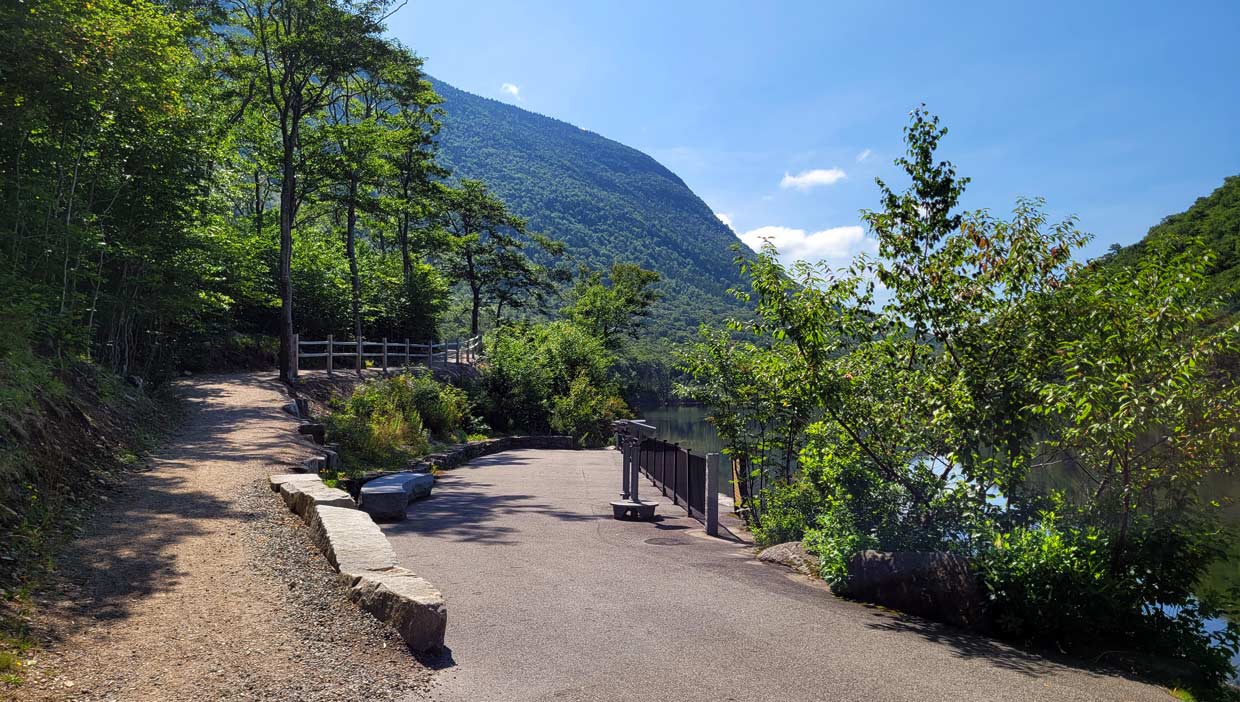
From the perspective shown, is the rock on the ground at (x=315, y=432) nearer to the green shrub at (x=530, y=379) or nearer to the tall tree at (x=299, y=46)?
the tall tree at (x=299, y=46)

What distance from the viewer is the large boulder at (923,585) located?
6836 mm

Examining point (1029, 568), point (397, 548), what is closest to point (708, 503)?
point (397, 548)

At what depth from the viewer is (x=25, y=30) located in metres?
8.35

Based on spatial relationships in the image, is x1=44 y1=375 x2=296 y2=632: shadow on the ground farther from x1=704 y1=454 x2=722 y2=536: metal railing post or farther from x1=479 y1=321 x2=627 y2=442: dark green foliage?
x1=479 y1=321 x2=627 y2=442: dark green foliage

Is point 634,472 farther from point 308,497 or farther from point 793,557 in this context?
point 308,497

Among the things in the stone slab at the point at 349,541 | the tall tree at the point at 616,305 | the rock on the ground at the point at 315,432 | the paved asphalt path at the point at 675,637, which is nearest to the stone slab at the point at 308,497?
the stone slab at the point at 349,541

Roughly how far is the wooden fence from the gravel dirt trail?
16838mm

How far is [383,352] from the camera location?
90.3 feet

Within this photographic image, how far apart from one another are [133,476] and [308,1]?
57.4ft

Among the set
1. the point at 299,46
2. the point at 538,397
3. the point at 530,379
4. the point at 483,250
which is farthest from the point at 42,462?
the point at 483,250

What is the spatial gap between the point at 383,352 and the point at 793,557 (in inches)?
838

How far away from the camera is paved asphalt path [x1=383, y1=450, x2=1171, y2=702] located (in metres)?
4.98

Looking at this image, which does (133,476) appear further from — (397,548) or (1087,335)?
(1087,335)

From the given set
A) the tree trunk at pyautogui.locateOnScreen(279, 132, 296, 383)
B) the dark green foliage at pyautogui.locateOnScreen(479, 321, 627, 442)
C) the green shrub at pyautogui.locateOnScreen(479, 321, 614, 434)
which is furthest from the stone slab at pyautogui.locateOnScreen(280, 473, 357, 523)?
the dark green foliage at pyautogui.locateOnScreen(479, 321, 627, 442)
